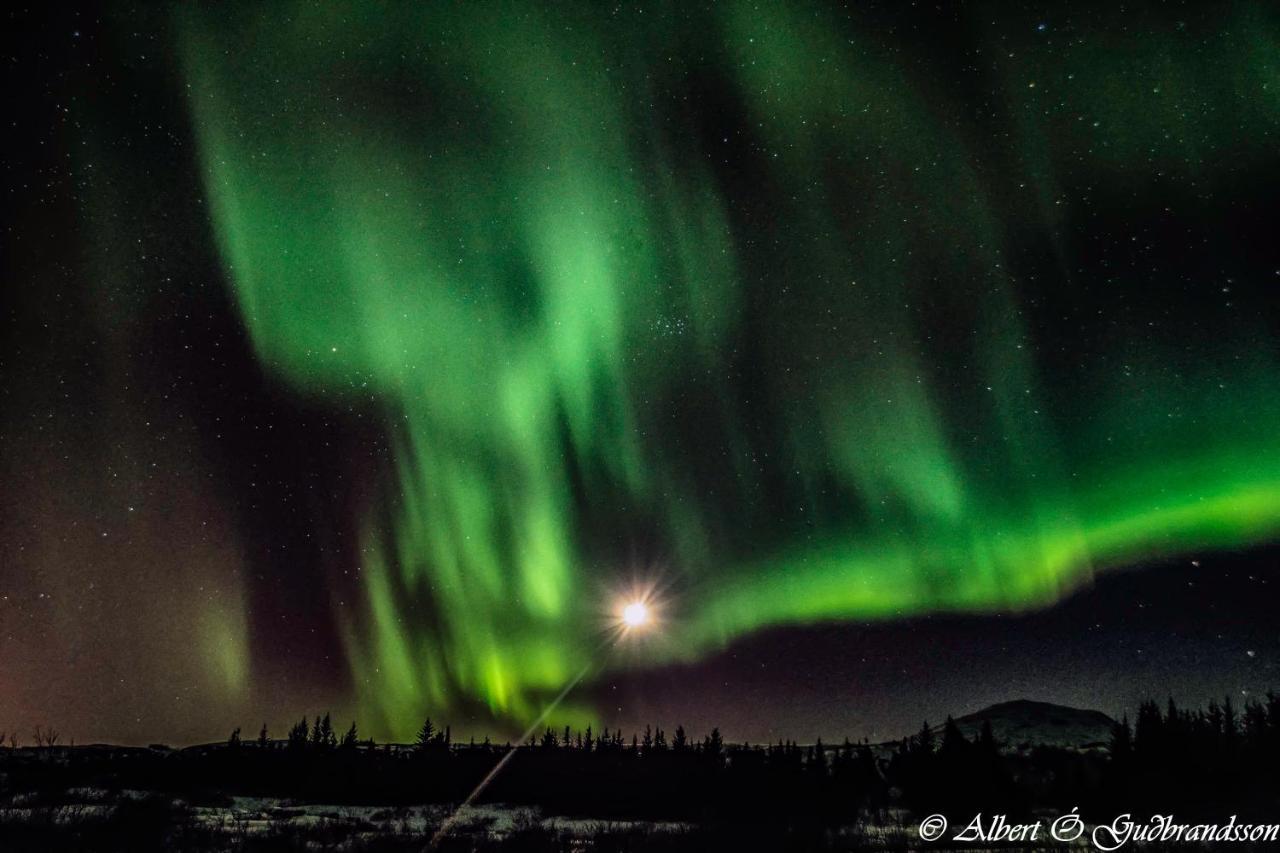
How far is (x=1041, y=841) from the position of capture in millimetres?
24547

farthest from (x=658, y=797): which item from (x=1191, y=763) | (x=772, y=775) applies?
(x=1191, y=763)

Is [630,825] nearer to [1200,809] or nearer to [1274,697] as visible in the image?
[1200,809]

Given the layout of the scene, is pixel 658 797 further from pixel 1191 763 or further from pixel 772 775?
pixel 1191 763

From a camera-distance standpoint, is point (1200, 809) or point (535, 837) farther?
point (1200, 809)

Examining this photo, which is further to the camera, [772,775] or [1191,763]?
[772,775]

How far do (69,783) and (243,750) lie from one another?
1749 centimetres

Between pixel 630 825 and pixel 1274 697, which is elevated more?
pixel 1274 697

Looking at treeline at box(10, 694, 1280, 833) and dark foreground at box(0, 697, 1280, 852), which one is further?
treeline at box(10, 694, 1280, 833)

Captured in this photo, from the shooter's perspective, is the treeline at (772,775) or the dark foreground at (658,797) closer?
A: the dark foreground at (658,797)

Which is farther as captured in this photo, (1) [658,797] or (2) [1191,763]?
(1) [658,797]

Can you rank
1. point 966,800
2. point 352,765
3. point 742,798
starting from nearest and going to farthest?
point 966,800 → point 742,798 → point 352,765

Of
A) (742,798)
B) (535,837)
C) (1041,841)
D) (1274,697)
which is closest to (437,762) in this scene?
(742,798)

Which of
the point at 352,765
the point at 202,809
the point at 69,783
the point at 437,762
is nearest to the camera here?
the point at 202,809

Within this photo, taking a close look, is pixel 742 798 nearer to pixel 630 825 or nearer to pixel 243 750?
pixel 630 825
